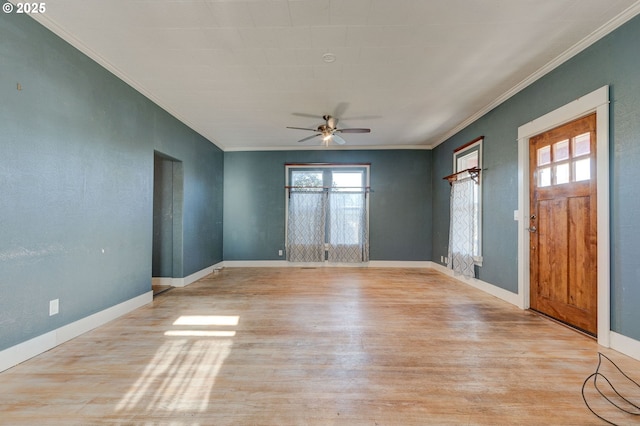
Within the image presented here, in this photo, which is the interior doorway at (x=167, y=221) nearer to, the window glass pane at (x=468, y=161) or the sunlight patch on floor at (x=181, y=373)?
the sunlight patch on floor at (x=181, y=373)

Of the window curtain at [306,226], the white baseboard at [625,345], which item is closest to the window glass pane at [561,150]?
the white baseboard at [625,345]

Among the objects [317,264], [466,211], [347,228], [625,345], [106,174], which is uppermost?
[106,174]

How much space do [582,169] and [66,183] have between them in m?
4.93

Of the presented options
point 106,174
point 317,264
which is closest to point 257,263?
point 317,264

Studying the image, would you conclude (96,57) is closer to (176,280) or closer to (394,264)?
(176,280)

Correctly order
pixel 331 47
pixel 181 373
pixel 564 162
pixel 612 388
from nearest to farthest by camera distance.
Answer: pixel 612 388 → pixel 181 373 → pixel 331 47 → pixel 564 162

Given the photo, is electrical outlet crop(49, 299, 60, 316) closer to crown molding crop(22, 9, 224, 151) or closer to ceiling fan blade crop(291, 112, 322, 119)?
crown molding crop(22, 9, 224, 151)

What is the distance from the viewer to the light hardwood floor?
151 centimetres

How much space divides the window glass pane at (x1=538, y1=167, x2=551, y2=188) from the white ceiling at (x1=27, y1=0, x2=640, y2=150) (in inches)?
43.4

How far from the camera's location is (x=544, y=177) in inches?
120

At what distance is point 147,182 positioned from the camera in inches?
137

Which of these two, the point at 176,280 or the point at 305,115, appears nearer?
the point at 305,115

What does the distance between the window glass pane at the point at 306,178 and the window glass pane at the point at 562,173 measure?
4.23 metres

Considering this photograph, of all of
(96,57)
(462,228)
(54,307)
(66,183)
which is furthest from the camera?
(462,228)
